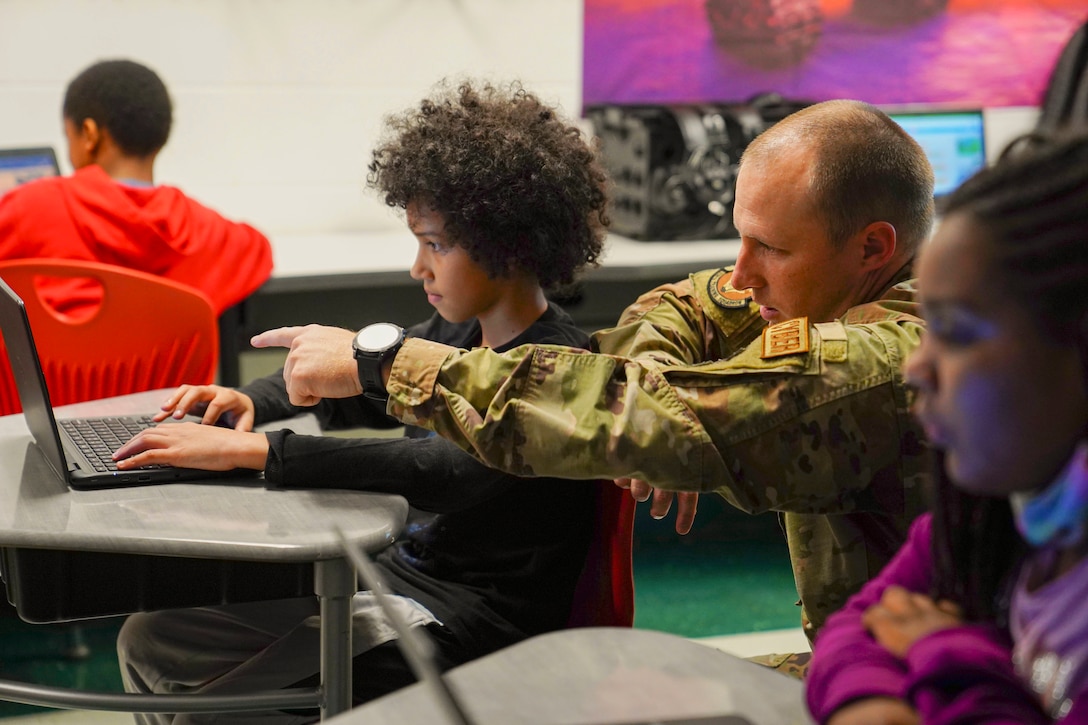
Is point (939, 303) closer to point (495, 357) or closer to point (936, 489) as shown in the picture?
point (936, 489)

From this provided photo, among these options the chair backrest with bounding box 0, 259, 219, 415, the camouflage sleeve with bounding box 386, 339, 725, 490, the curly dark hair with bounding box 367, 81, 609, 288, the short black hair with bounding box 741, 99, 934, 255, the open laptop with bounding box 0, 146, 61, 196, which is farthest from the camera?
the open laptop with bounding box 0, 146, 61, 196

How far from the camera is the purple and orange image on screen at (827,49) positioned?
3.77 meters

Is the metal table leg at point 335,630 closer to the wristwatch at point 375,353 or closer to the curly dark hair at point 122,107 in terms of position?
the wristwatch at point 375,353

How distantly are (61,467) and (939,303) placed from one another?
1.08 m

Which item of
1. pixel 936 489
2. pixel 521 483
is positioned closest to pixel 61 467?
pixel 521 483

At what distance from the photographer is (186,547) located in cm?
120

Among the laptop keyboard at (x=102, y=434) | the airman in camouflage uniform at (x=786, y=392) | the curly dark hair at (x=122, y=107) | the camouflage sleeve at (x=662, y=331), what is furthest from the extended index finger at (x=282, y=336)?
the curly dark hair at (x=122, y=107)

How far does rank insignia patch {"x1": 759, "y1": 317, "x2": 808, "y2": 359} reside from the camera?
1.11m

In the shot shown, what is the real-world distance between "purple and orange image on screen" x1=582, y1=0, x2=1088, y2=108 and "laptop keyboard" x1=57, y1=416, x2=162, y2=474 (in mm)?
2431

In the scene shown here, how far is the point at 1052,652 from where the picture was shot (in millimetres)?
684

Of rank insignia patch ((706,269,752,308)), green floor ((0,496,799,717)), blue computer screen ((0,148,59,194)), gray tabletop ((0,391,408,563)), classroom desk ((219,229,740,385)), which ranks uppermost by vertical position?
rank insignia patch ((706,269,752,308))

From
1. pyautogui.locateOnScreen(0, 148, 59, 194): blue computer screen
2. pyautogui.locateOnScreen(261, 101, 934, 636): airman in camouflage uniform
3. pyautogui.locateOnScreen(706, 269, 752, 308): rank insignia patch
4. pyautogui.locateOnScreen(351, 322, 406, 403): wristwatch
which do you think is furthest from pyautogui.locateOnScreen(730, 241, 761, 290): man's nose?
pyautogui.locateOnScreen(0, 148, 59, 194): blue computer screen

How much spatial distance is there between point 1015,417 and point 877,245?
674 mm

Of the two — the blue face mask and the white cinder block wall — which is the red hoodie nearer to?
the white cinder block wall
